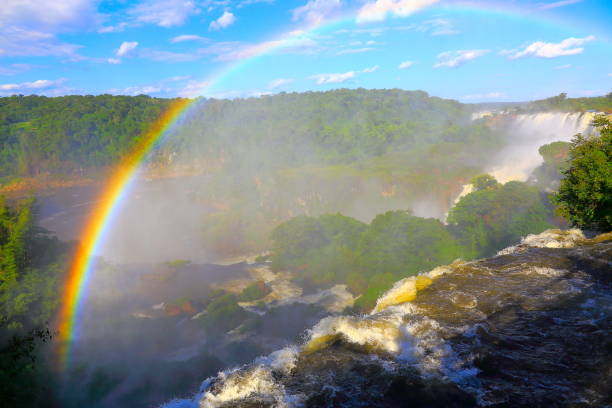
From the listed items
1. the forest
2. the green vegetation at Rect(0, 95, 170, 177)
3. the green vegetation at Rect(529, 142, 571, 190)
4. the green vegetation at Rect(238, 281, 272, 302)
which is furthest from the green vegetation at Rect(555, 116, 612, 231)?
the green vegetation at Rect(0, 95, 170, 177)

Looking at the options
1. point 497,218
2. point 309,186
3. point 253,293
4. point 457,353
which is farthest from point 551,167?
point 457,353

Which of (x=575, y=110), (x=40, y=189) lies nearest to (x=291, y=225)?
(x=575, y=110)

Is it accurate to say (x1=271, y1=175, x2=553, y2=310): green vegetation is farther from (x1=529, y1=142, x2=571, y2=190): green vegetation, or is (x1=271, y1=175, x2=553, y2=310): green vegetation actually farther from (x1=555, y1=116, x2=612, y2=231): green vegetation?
(x1=555, y1=116, x2=612, y2=231): green vegetation

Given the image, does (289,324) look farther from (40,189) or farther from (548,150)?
(40,189)

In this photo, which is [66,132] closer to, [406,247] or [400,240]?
[400,240]

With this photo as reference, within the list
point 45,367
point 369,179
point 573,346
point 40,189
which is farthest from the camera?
point 40,189

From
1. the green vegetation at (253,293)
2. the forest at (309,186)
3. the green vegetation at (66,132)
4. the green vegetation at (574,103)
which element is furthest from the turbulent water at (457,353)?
the green vegetation at (66,132)
